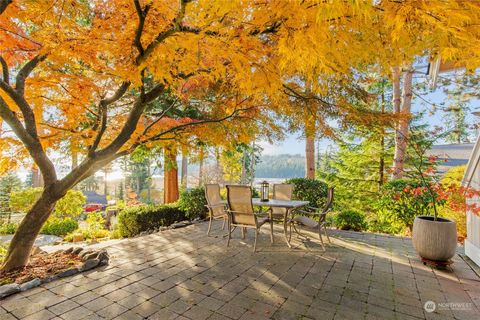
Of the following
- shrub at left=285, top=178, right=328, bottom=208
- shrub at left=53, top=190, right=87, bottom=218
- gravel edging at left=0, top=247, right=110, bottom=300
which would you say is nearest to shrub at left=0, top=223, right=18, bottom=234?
shrub at left=53, top=190, right=87, bottom=218

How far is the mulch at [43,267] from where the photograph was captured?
323 cm

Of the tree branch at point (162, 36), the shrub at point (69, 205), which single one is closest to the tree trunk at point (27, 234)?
the tree branch at point (162, 36)

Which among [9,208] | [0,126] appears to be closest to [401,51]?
[0,126]

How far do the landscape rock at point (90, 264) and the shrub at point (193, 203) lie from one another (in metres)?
3.71

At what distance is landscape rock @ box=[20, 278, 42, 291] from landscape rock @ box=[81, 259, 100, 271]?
495 mm

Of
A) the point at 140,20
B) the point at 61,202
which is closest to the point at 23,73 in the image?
the point at 140,20

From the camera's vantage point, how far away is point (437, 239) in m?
3.60

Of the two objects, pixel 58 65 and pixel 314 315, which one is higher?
pixel 58 65

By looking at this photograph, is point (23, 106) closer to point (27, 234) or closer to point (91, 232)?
point (27, 234)

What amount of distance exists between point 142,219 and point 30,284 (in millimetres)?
3639

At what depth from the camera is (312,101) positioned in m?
5.66

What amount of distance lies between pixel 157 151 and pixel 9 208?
291 inches

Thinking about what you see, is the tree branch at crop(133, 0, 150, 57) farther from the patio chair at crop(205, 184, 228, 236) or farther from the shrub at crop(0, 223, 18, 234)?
the shrub at crop(0, 223, 18, 234)

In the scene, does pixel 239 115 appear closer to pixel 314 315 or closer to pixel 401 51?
pixel 401 51
